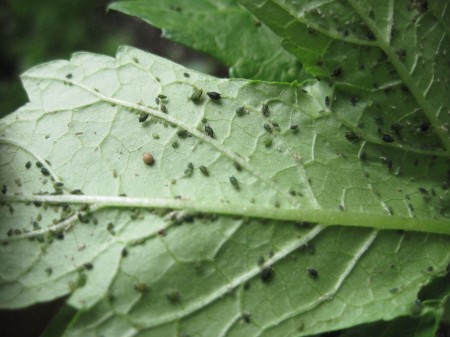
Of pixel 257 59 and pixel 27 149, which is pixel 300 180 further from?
pixel 27 149

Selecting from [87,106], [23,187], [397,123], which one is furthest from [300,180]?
[23,187]

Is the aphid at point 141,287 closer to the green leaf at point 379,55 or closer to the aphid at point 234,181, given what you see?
the aphid at point 234,181

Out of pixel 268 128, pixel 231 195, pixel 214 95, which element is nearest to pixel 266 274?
pixel 231 195

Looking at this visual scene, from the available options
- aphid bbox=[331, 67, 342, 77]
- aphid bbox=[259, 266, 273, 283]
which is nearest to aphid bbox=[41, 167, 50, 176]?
aphid bbox=[259, 266, 273, 283]

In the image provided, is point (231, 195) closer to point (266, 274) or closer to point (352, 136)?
point (266, 274)

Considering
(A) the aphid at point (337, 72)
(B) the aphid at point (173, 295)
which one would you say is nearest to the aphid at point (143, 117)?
(B) the aphid at point (173, 295)

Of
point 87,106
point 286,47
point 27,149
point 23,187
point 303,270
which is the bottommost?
point 303,270
